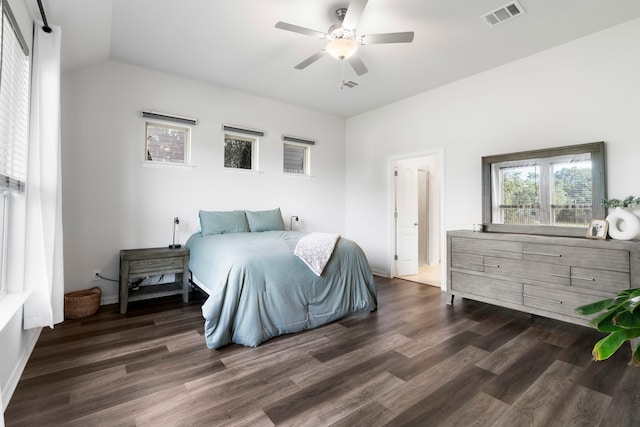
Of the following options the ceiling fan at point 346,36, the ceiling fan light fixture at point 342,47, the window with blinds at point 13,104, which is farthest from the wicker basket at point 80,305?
the ceiling fan light fixture at point 342,47

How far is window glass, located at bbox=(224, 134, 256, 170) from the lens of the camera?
4.53 meters

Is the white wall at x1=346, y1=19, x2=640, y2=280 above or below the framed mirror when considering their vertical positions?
above

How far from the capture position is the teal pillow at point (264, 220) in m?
4.26

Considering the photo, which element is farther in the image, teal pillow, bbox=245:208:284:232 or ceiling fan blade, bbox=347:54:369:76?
teal pillow, bbox=245:208:284:232

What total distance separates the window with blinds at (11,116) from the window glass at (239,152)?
8.13 ft

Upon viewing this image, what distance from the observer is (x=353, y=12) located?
2.22 meters

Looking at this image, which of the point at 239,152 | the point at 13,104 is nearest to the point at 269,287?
the point at 13,104

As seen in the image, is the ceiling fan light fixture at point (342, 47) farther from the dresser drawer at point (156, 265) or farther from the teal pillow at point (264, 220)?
the dresser drawer at point (156, 265)

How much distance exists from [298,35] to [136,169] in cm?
255

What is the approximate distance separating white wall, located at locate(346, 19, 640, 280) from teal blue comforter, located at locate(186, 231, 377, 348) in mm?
1943

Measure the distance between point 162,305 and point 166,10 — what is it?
10.0 feet

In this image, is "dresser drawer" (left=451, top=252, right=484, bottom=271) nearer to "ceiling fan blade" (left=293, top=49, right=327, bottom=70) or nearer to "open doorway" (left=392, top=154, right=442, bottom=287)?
"open doorway" (left=392, top=154, right=442, bottom=287)

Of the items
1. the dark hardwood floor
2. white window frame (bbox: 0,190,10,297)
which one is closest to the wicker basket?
the dark hardwood floor

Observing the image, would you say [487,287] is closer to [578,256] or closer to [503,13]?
[578,256]
